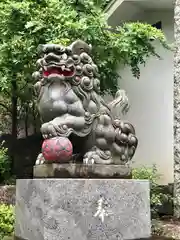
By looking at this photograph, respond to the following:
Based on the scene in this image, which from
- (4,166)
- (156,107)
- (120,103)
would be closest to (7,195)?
(4,166)

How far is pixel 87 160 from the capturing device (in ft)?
13.7

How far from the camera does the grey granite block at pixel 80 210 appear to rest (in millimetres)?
3719

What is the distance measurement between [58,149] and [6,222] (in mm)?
1555

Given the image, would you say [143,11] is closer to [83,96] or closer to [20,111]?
[20,111]

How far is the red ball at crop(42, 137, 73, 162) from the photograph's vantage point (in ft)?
13.0

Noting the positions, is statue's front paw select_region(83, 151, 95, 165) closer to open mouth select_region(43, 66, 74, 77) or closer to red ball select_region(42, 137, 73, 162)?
red ball select_region(42, 137, 73, 162)

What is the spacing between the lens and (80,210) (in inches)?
148

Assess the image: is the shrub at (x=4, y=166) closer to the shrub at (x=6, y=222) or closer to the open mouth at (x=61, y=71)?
the shrub at (x=6, y=222)

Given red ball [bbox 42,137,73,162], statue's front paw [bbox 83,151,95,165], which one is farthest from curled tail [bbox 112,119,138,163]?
red ball [bbox 42,137,73,162]

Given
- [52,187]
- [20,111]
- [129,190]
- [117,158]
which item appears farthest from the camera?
[20,111]

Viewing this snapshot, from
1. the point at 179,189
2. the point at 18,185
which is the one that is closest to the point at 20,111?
the point at 179,189

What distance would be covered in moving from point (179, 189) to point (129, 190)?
297cm

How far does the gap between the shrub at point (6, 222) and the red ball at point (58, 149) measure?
1.30 metres

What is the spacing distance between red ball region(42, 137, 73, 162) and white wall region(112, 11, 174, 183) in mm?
5205
